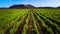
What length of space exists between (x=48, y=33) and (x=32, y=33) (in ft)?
5.81

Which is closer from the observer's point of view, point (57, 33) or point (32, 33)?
point (57, 33)

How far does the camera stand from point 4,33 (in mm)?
15820

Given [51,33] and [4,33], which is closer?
[51,33]

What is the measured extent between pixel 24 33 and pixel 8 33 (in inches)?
78.8

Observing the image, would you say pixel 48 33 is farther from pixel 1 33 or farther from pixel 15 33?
pixel 1 33

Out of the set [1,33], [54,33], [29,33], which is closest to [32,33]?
[29,33]

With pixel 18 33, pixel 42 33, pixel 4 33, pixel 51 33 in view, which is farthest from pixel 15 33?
pixel 51 33

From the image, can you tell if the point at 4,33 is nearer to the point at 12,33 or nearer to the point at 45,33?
the point at 12,33

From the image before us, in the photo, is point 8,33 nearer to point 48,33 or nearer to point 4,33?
point 4,33

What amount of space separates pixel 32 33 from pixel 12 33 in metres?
2.14

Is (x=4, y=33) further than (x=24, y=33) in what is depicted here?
Yes

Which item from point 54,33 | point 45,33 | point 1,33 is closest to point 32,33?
point 45,33

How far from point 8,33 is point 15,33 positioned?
0.88 metres

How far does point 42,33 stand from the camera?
14.8 meters
